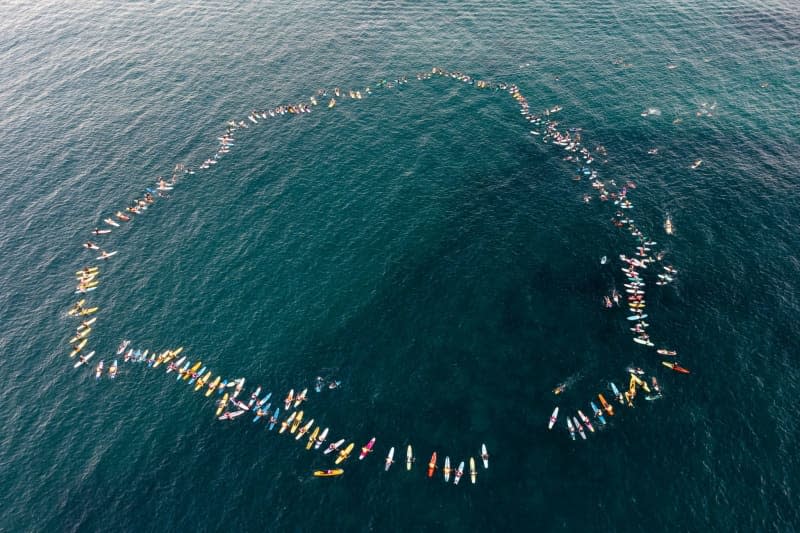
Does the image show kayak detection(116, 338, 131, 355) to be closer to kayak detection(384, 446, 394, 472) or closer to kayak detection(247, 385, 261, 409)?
kayak detection(247, 385, 261, 409)

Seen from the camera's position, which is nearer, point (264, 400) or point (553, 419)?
point (553, 419)

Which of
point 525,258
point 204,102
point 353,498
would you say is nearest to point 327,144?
point 204,102

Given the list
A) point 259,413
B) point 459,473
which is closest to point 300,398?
point 259,413

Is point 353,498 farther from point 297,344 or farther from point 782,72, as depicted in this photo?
point 782,72

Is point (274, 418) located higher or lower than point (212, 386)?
lower

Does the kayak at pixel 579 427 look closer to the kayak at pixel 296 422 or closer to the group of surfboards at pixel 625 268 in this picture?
the group of surfboards at pixel 625 268

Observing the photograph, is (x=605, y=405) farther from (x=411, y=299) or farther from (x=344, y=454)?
(x=344, y=454)

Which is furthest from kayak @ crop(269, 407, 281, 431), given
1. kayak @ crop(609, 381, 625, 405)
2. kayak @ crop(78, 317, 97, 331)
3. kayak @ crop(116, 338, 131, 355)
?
kayak @ crop(609, 381, 625, 405)

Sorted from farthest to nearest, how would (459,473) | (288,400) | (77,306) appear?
(77,306)
(288,400)
(459,473)
